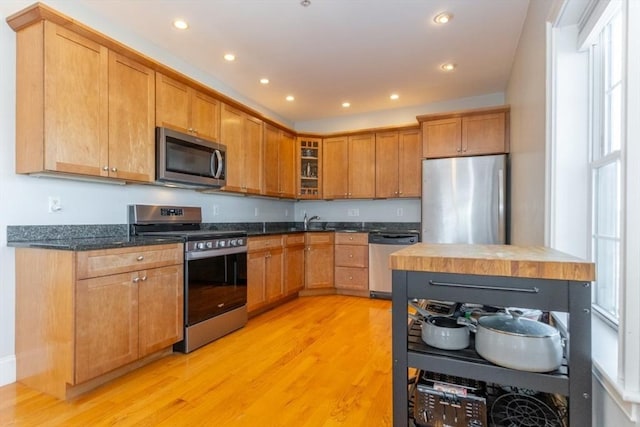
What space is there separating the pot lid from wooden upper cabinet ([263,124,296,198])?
11.2ft

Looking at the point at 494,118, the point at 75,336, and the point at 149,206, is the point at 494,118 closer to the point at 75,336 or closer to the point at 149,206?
the point at 149,206

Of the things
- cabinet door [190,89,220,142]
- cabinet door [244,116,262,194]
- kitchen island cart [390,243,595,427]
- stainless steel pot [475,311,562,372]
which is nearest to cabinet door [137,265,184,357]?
cabinet door [190,89,220,142]

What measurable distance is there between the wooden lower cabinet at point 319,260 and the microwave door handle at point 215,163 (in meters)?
1.67

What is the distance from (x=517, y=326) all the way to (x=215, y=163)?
9.55ft

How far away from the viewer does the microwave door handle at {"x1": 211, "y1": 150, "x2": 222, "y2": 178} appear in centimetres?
323

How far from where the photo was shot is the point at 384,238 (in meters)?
4.32

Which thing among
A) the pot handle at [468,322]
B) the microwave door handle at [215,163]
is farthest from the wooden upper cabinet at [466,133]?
the pot handle at [468,322]

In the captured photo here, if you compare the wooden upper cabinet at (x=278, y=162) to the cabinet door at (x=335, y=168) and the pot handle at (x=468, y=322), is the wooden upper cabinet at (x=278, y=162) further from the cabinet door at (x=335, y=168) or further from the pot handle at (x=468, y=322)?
the pot handle at (x=468, y=322)

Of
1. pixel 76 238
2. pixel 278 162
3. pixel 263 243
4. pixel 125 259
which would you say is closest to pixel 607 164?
pixel 125 259

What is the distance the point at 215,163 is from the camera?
3.27 m

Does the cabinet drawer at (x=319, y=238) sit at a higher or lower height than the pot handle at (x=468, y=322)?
higher

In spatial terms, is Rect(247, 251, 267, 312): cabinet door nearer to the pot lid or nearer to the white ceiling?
the white ceiling

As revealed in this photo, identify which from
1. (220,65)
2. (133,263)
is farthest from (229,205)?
(133,263)

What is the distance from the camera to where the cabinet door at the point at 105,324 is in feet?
6.23
